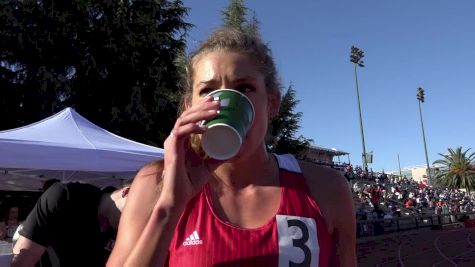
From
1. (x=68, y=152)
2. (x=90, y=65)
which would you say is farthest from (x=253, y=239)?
(x=90, y=65)

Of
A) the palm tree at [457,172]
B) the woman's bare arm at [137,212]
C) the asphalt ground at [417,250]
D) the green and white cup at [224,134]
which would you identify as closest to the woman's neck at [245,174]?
the woman's bare arm at [137,212]

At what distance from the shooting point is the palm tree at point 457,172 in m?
70.2

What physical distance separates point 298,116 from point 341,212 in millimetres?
21185

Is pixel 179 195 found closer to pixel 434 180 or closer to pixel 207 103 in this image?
pixel 207 103

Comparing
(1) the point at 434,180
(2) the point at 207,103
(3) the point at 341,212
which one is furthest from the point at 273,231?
(1) the point at 434,180

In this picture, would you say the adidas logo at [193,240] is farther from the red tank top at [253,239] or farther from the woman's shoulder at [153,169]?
the woman's shoulder at [153,169]

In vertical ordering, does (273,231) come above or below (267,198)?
below

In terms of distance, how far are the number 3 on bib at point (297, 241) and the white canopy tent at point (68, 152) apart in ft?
13.6

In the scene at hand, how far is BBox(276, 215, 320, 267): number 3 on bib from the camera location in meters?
1.27

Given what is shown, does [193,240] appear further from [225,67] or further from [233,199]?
[225,67]

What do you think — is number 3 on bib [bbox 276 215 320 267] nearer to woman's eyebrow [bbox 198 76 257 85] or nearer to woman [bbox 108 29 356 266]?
woman [bbox 108 29 356 266]

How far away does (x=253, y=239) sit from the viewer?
127 cm

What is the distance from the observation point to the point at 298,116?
2242cm

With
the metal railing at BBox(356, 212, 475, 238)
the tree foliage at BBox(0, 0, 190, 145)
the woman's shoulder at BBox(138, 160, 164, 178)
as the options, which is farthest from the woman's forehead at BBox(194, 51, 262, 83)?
the metal railing at BBox(356, 212, 475, 238)
